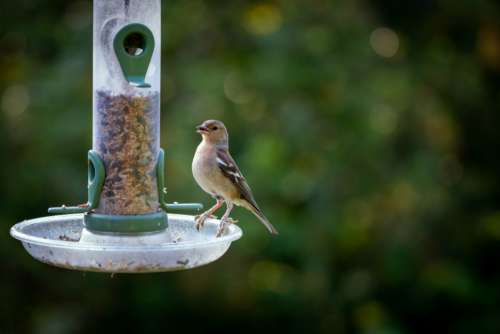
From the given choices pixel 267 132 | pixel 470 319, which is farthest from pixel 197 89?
pixel 470 319

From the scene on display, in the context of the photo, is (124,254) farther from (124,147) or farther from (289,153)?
(289,153)

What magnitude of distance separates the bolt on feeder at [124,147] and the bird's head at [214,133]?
840 millimetres

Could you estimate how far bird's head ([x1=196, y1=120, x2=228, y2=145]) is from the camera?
5965 millimetres

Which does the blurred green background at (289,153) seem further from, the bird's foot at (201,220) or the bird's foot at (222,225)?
the bird's foot at (222,225)

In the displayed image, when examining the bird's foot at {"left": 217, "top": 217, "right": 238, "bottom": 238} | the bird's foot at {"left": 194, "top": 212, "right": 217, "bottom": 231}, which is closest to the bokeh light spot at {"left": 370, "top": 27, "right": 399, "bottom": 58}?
the bird's foot at {"left": 194, "top": 212, "right": 217, "bottom": 231}

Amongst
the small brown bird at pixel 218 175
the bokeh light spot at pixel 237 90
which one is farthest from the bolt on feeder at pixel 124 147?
the bokeh light spot at pixel 237 90

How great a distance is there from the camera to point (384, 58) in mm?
10398

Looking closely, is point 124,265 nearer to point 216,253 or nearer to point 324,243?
point 216,253

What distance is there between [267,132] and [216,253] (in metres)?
5.33

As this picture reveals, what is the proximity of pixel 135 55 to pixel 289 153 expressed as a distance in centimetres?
507

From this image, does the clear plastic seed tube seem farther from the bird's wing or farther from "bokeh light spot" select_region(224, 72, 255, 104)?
"bokeh light spot" select_region(224, 72, 255, 104)

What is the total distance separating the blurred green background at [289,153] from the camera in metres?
9.44

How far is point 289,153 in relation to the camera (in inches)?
387

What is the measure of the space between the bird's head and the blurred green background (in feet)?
9.91
